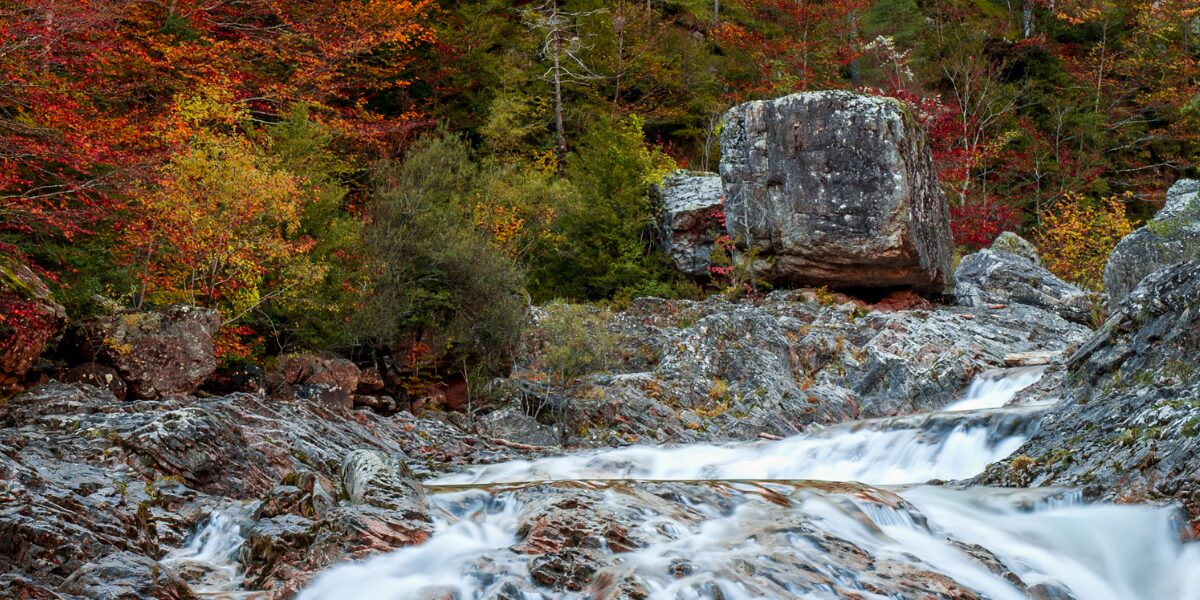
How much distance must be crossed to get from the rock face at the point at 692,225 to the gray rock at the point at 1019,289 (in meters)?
5.20

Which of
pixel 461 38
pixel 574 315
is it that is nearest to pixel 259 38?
pixel 461 38

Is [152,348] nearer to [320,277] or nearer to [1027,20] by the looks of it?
[320,277]

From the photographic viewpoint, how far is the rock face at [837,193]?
53.6 feet

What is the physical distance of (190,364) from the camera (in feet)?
33.7

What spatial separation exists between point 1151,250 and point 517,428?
1073cm

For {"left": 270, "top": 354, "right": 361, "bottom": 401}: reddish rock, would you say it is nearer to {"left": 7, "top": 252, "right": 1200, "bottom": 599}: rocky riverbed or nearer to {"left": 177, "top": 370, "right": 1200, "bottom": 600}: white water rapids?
{"left": 7, "top": 252, "right": 1200, "bottom": 599}: rocky riverbed

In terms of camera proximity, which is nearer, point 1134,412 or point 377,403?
point 1134,412

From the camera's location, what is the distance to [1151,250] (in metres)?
14.0

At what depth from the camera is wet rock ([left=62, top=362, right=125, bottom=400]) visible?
9.70 metres

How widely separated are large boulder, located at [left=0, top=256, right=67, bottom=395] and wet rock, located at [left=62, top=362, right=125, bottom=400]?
585mm

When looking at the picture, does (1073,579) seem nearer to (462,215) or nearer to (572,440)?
(572,440)

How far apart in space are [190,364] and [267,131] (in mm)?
7344

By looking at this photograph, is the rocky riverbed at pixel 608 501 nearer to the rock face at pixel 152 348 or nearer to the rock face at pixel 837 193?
the rock face at pixel 152 348

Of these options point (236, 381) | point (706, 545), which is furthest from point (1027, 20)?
point (706, 545)
